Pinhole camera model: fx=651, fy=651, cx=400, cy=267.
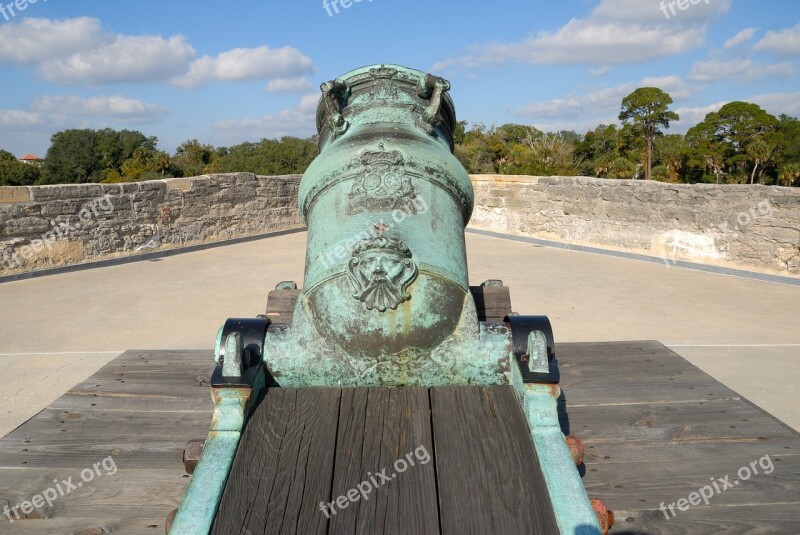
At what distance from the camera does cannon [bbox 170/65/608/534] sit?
1663mm

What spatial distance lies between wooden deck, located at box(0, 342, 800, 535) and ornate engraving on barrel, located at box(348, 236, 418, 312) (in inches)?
17.3

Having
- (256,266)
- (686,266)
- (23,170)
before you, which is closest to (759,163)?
(686,266)

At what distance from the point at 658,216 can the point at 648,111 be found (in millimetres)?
36842

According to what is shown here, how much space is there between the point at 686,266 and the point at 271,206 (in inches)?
278

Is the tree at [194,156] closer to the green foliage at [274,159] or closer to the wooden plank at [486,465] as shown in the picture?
the green foliage at [274,159]

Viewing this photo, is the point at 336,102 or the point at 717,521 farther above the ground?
the point at 336,102

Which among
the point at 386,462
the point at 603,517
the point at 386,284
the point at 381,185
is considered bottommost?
the point at 603,517

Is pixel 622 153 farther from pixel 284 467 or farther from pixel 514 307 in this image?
pixel 284 467

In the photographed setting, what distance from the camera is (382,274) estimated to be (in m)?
1.89

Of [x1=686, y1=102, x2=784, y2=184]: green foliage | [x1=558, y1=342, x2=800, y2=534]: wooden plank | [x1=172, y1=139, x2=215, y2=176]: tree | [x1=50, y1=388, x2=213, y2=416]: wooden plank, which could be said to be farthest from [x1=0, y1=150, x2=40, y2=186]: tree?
[x1=686, y1=102, x2=784, y2=184]: green foliage

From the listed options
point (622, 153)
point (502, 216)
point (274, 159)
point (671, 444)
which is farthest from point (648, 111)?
point (671, 444)

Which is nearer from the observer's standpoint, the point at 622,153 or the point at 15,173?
the point at 15,173

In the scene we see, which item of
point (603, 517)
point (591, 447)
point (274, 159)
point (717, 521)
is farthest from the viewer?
point (274, 159)

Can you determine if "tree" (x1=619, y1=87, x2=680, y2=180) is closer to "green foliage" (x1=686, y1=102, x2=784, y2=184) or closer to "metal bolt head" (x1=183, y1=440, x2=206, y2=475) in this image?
"green foliage" (x1=686, y1=102, x2=784, y2=184)
